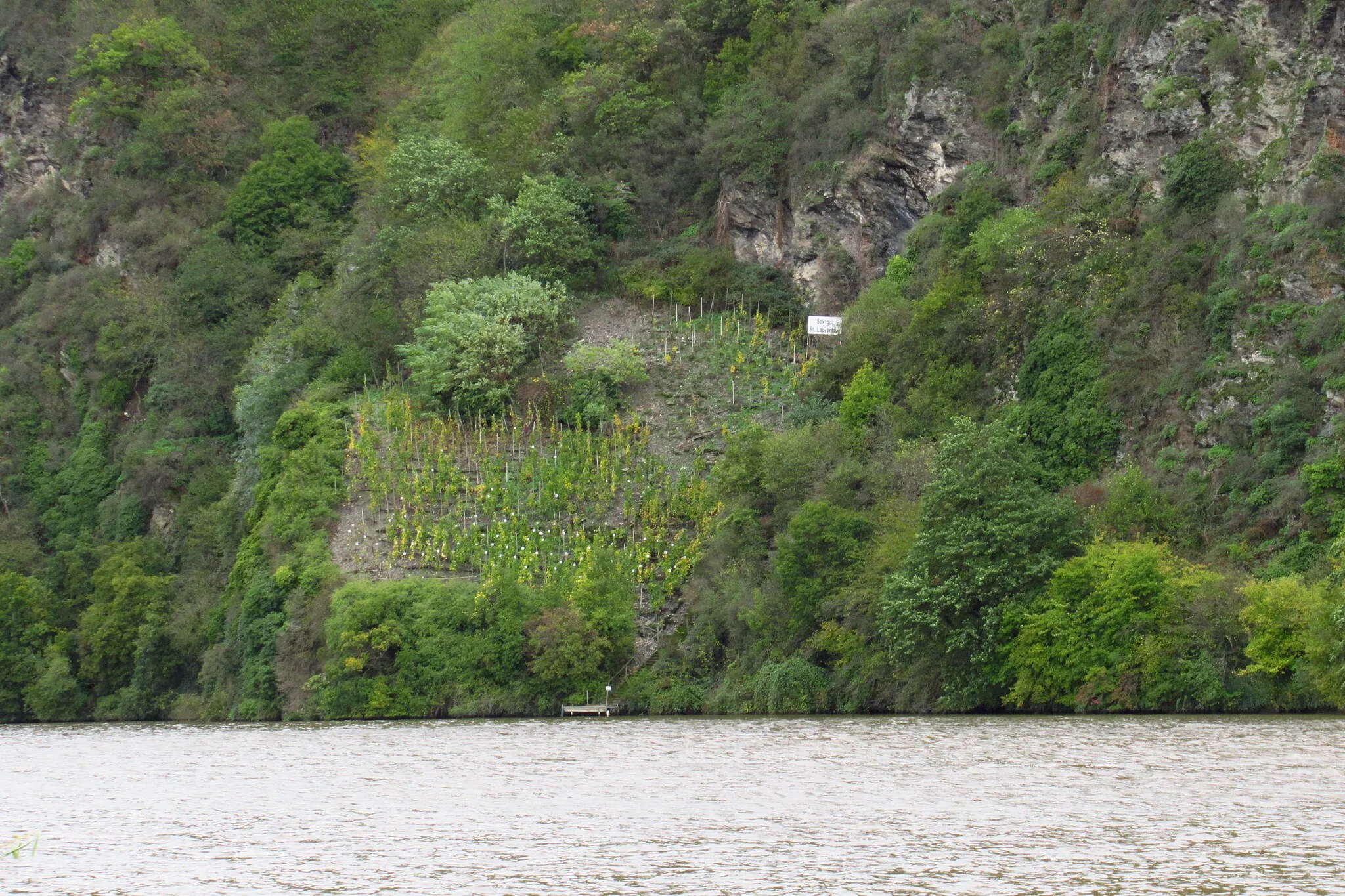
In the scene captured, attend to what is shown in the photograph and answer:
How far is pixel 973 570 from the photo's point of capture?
48938 millimetres

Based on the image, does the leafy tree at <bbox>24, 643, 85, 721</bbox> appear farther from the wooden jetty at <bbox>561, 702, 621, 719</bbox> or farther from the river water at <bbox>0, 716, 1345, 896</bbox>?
the river water at <bbox>0, 716, 1345, 896</bbox>

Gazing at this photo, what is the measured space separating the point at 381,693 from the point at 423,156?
31704 millimetres

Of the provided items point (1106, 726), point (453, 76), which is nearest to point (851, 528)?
point (1106, 726)

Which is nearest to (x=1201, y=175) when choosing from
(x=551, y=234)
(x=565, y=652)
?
(x=565, y=652)

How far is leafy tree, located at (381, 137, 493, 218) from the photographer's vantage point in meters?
81.4

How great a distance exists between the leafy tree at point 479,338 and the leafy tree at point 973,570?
25781 millimetres

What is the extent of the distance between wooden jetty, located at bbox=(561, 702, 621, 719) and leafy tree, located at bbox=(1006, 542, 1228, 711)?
49.5 ft

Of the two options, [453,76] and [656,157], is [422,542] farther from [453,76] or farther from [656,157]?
[453,76]

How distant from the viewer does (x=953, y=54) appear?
7100cm

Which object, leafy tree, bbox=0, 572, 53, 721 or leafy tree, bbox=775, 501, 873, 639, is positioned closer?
leafy tree, bbox=775, 501, 873, 639

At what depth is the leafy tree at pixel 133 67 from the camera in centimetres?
10381

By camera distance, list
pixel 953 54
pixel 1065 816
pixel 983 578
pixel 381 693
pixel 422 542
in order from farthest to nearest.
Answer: pixel 953 54 → pixel 422 542 → pixel 381 693 → pixel 983 578 → pixel 1065 816

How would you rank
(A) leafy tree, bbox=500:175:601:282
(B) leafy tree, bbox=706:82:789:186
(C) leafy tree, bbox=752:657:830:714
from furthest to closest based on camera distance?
(B) leafy tree, bbox=706:82:789:186 → (A) leafy tree, bbox=500:175:601:282 → (C) leafy tree, bbox=752:657:830:714

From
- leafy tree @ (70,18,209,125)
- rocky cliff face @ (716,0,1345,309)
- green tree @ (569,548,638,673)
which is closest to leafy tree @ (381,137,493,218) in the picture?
rocky cliff face @ (716,0,1345,309)
